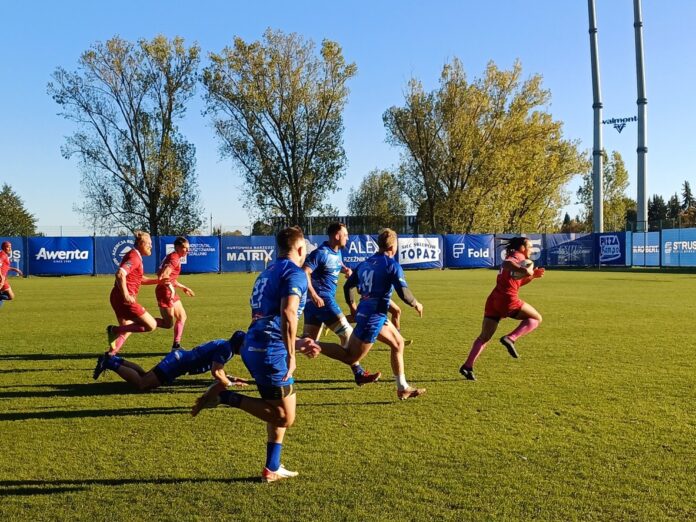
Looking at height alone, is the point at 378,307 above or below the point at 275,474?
above

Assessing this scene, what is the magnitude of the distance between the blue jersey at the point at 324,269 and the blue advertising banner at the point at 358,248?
104 ft

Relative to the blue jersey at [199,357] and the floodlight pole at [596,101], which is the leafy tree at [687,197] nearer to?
the floodlight pole at [596,101]

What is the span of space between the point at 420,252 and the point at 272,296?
38990 millimetres

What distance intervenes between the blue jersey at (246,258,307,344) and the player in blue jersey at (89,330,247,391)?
6.45 feet

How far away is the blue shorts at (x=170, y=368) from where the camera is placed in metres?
7.31

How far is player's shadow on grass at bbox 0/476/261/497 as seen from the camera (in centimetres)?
451

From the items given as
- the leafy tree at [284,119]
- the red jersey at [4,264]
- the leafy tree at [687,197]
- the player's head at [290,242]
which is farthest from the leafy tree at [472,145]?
the leafy tree at [687,197]

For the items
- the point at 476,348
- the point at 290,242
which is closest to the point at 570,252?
the point at 476,348

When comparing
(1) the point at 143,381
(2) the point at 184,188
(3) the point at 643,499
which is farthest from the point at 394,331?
(2) the point at 184,188

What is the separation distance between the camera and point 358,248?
41875mm

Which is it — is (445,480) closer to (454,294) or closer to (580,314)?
(580,314)

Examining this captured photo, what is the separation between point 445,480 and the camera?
182 inches

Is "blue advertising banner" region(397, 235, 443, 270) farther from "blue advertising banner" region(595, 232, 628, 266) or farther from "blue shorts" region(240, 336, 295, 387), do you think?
"blue shorts" region(240, 336, 295, 387)

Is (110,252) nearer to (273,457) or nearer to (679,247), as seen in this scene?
(679,247)
